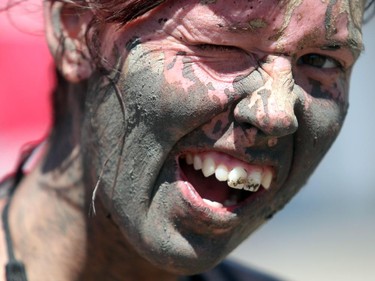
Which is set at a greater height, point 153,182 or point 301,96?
point 301,96

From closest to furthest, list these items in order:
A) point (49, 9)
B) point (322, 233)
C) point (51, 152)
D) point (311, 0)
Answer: point (311, 0), point (49, 9), point (51, 152), point (322, 233)

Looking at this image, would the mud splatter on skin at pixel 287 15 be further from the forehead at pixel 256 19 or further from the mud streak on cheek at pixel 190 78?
the mud streak on cheek at pixel 190 78

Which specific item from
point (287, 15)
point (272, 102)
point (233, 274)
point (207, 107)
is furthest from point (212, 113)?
point (233, 274)

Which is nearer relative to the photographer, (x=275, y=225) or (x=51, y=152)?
(x=51, y=152)

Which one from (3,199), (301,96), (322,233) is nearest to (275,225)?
(322,233)

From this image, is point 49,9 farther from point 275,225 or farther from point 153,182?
point 275,225

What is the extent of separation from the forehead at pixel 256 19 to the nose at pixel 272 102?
6 cm

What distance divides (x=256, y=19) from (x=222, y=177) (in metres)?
0.40

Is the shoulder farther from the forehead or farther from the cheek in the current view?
the forehead

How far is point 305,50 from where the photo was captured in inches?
86.3

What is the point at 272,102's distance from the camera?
2090 mm

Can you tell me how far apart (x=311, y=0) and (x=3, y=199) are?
3.94 ft

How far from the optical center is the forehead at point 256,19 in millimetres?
2117

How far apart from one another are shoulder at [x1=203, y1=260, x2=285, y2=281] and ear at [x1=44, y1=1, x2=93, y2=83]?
91cm
